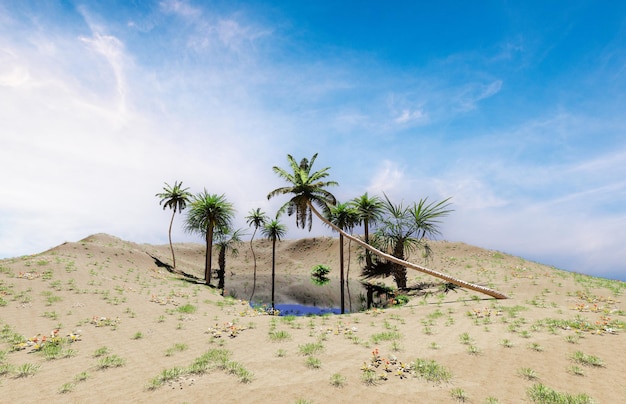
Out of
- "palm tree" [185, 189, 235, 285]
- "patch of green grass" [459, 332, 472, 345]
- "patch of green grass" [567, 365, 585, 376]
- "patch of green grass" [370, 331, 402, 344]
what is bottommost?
"patch of green grass" [567, 365, 585, 376]

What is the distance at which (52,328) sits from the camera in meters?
12.7

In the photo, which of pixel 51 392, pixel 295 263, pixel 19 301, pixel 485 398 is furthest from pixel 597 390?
pixel 295 263

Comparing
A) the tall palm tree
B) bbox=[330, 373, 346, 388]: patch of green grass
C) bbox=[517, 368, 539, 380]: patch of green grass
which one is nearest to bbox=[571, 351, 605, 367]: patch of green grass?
bbox=[517, 368, 539, 380]: patch of green grass

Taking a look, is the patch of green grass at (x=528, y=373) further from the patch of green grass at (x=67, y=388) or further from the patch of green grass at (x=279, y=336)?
the patch of green grass at (x=67, y=388)

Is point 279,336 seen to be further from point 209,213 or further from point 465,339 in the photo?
point 209,213

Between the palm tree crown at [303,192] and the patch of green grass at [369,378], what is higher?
the palm tree crown at [303,192]

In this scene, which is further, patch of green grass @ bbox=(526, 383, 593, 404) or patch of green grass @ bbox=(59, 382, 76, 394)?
patch of green grass @ bbox=(59, 382, 76, 394)

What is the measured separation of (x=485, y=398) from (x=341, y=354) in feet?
13.8

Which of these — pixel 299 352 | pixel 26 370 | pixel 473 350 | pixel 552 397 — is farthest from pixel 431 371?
pixel 26 370

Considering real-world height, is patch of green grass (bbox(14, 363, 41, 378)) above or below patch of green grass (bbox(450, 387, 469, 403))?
above

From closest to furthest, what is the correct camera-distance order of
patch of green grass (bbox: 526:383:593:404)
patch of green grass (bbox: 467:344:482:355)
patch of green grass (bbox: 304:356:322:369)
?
patch of green grass (bbox: 526:383:593:404)
patch of green grass (bbox: 304:356:322:369)
patch of green grass (bbox: 467:344:482:355)

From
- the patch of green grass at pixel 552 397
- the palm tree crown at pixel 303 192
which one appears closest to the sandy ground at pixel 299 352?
the patch of green grass at pixel 552 397

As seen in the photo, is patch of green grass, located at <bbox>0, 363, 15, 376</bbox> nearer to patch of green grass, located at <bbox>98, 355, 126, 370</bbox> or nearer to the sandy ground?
the sandy ground

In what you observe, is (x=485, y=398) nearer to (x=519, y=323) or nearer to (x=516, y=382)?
(x=516, y=382)
